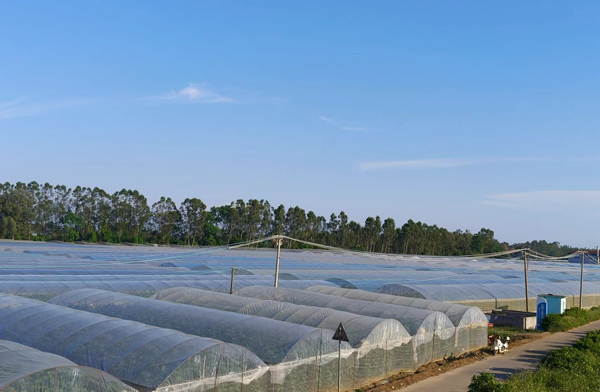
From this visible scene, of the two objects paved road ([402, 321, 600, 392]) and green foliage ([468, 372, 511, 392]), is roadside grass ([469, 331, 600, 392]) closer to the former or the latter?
green foliage ([468, 372, 511, 392])

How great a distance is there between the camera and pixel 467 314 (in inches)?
898

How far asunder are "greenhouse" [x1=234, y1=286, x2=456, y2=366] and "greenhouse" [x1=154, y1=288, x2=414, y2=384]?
98cm

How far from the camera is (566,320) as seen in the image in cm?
3097

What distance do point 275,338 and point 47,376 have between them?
22.3 feet

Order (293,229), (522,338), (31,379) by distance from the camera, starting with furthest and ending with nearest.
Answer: (293,229)
(522,338)
(31,379)

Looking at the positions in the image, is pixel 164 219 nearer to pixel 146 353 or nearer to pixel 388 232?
pixel 388 232

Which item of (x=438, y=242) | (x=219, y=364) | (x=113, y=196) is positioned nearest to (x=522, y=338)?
(x=219, y=364)

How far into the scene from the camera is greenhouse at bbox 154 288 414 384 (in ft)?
56.5

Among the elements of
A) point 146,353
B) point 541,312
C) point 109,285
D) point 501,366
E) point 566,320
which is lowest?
point 501,366

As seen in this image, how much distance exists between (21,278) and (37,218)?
77.9 m

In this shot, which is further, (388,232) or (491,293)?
(388,232)

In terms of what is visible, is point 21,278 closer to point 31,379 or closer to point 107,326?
point 107,326

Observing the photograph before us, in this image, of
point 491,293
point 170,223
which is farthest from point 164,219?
point 491,293

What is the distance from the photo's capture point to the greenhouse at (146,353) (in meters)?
12.4
